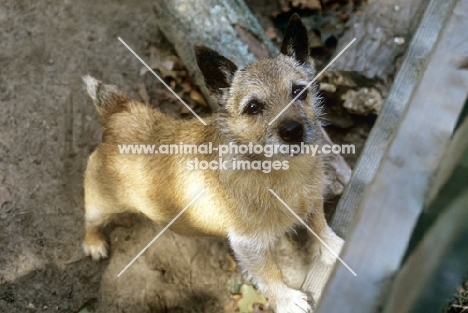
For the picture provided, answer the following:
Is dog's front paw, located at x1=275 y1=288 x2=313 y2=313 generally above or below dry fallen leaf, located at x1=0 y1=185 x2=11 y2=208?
above

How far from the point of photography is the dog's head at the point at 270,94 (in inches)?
125

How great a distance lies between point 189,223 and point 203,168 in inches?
22.0

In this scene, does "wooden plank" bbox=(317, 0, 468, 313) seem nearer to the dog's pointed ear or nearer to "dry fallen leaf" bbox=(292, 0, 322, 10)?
the dog's pointed ear

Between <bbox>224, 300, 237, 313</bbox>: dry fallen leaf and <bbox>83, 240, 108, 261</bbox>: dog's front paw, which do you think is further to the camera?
<bbox>83, 240, 108, 261</bbox>: dog's front paw

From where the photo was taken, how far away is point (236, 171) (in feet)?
11.5

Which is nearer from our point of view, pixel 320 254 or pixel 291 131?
pixel 291 131

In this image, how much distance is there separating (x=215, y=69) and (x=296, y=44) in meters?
0.66

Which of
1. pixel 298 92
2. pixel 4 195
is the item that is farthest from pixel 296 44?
pixel 4 195

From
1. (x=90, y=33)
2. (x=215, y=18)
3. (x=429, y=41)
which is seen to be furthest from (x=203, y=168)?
→ (x=90, y=33)

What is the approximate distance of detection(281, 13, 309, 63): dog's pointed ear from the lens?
3.49 meters

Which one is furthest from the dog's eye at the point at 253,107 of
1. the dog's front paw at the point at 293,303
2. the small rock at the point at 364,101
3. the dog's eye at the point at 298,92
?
the small rock at the point at 364,101

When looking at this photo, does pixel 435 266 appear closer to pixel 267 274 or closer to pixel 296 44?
pixel 267 274

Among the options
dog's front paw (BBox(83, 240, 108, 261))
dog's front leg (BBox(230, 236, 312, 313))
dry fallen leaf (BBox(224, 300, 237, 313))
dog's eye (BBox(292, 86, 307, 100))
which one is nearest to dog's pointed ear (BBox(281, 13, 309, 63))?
dog's eye (BBox(292, 86, 307, 100))

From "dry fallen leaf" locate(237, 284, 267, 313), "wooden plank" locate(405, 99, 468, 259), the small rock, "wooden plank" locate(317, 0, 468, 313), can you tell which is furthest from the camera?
the small rock
